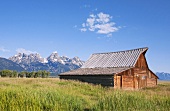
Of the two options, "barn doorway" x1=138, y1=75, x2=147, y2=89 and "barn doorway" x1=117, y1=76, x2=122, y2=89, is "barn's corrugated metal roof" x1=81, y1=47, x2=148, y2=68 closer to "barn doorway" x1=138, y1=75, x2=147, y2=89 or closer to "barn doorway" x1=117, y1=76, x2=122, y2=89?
"barn doorway" x1=117, y1=76, x2=122, y2=89

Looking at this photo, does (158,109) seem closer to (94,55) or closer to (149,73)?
(149,73)

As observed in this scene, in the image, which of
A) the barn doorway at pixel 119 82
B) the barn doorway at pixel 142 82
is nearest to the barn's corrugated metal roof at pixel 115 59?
the barn doorway at pixel 119 82

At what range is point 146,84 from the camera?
124 feet

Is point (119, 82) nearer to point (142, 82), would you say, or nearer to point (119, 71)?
point (119, 71)

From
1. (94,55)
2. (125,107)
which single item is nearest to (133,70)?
(94,55)

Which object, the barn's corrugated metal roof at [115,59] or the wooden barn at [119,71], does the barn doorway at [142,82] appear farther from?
the barn's corrugated metal roof at [115,59]

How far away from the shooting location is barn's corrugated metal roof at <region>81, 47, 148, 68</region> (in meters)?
35.6

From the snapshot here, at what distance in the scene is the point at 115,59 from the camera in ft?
125

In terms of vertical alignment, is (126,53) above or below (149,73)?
above

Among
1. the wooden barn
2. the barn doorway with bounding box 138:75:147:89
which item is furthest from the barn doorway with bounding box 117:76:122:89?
the barn doorway with bounding box 138:75:147:89

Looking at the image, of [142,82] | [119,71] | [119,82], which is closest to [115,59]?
[142,82]

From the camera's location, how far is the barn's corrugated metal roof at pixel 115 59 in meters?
35.6

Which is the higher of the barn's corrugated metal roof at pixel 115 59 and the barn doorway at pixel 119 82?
the barn's corrugated metal roof at pixel 115 59

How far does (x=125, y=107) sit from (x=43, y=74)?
9186cm
